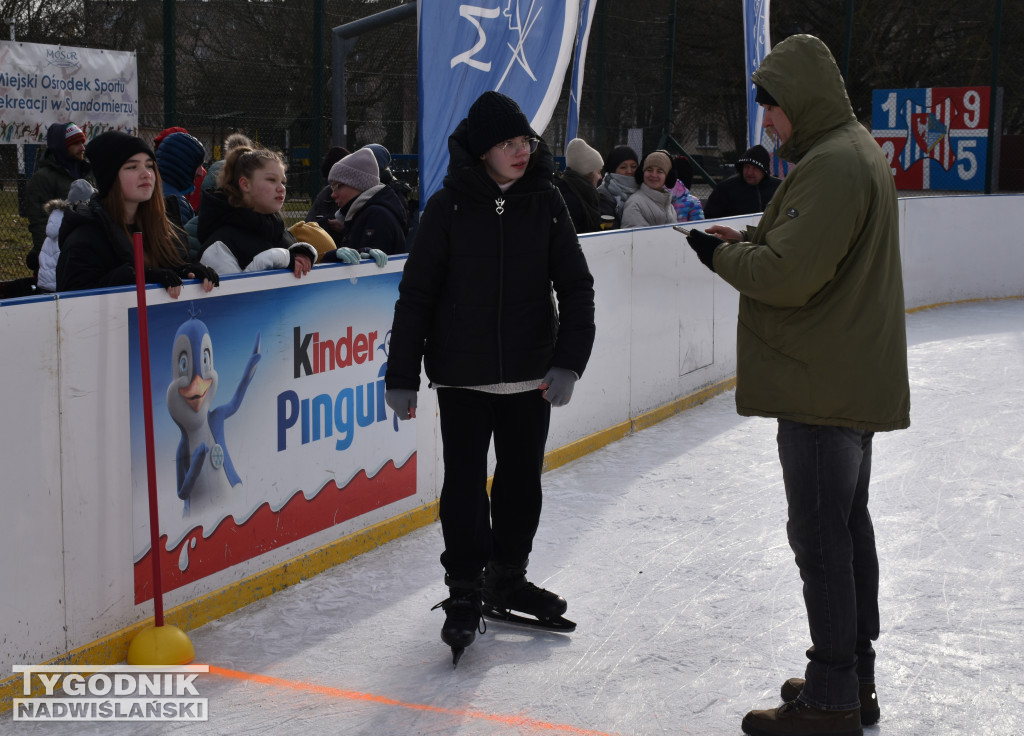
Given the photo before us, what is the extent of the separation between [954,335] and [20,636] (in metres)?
8.92

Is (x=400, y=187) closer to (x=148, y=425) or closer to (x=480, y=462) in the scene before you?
(x=480, y=462)

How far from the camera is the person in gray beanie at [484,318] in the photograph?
3424 millimetres

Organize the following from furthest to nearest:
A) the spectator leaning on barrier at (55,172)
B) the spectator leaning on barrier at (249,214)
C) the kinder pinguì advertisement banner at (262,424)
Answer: the spectator leaning on barrier at (55,172) < the spectator leaning on barrier at (249,214) < the kinder pinguì advertisement banner at (262,424)

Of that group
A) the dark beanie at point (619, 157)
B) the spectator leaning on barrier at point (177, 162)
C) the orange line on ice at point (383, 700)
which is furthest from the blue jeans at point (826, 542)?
the dark beanie at point (619, 157)

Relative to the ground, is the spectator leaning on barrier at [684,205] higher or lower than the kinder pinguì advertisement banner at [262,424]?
higher

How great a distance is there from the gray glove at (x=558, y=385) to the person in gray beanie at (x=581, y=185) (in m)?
3.09

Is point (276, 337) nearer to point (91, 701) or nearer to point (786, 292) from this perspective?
point (91, 701)

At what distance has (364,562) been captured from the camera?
4.47 metres

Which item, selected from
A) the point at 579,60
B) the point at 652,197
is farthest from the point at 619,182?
the point at 579,60

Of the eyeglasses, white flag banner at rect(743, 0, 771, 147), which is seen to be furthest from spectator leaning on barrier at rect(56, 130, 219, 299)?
white flag banner at rect(743, 0, 771, 147)

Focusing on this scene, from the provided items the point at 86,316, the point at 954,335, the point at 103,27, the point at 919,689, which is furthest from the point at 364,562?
the point at 954,335

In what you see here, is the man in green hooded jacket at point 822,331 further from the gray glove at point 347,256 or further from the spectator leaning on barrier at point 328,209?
the spectator leaning on barrier at point 328,209

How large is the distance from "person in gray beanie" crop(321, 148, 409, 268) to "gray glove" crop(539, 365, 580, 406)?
1852 mm

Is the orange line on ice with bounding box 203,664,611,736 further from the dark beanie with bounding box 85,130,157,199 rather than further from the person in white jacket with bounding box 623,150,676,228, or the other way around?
the person in white jacket with bounding box 623,150,676,228
